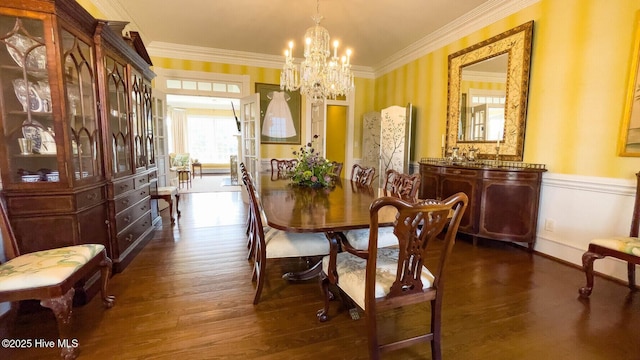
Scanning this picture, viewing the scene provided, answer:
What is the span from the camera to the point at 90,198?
2115 mm

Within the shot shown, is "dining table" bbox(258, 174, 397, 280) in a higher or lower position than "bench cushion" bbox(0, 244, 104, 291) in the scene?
higher

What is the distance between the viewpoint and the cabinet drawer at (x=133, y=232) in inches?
99.3

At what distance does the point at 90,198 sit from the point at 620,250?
3.76 meters

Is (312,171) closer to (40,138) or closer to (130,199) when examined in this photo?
(130,199)

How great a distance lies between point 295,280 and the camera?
2.28m

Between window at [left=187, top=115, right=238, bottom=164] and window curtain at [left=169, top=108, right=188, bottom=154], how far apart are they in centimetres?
17

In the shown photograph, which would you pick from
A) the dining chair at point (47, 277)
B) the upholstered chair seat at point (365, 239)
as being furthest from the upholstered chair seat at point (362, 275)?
the dining chair at point (47, 277)

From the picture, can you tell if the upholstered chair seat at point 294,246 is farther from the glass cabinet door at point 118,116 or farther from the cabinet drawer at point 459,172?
the cabinet drawer at point 459,172

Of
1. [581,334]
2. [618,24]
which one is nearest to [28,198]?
[581,334]

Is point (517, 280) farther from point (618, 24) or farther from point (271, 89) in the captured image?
point (271, 89)

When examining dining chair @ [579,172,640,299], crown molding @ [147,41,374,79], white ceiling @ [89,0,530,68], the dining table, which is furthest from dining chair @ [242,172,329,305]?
crown molding @ [147,41,374,79]

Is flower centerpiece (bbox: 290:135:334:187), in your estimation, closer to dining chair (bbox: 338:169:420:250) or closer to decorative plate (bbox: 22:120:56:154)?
dining chair (bbox: 338:169:420:250)

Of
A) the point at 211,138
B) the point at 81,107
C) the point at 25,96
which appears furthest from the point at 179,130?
the point at 25,96

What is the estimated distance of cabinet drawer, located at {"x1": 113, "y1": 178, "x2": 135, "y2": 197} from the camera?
8.02ft
